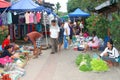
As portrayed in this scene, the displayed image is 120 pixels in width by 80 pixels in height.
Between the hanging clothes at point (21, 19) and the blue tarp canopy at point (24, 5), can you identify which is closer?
the blue tarp canopy at point (24, 5)

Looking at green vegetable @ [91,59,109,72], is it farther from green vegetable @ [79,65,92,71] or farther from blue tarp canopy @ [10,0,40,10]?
blue tarp canopy @ [10,0,40,10]

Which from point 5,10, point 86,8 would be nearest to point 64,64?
point 5,10

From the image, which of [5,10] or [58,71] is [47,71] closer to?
[58,71]

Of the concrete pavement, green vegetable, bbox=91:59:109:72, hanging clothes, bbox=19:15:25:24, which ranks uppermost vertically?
hanging clothes, bbox=19:15:25:24

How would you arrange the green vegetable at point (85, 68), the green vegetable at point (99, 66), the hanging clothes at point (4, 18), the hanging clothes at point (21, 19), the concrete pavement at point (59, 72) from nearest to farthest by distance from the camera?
the concrete pavement at point (59, 72)
the green vegetable at point (99, 66)
the green vegetable at point (85, 68)
the hanging clothes at point (4, 18)
the hanging clothes at point (21, 19)

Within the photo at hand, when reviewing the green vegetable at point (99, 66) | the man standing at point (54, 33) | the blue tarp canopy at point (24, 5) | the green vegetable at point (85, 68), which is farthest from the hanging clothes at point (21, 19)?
the green vegetable at point (99, 66)

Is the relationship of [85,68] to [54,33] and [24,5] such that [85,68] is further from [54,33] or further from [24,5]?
[24,5]

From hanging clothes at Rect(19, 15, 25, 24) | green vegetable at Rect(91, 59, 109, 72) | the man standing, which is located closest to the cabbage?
green vegetable at Rect(91, 59, 109, 72)

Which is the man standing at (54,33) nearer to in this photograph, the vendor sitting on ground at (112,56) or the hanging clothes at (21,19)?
the vendor sitting on ground at (112,56)

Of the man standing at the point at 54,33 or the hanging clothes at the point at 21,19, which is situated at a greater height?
the hanging clothes at the point at 21,19

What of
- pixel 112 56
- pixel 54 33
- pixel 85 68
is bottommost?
pixel 85 68

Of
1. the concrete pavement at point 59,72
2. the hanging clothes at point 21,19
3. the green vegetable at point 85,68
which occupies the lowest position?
the concrete pavement at point 59,72

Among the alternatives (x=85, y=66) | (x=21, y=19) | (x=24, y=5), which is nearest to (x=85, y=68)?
(x=85, y=66)

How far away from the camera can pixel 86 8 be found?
43000 millimetres
